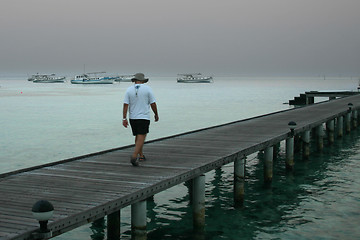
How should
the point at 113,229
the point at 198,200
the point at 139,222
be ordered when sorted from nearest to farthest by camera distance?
the point at 139,222, the point at 113,229, the point at 198,200

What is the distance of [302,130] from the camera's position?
17.2m

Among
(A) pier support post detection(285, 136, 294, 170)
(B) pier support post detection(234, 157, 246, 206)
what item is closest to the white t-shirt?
(B) pier support post detection(234, 157, 246, 206)

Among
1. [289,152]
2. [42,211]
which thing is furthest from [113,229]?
[289,152]

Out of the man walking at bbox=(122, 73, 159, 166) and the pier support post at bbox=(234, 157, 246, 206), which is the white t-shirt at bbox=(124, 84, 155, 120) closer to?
the man walking at bbox=(122, 73, 159, 166)

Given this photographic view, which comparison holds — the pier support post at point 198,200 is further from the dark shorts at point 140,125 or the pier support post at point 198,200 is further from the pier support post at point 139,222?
the pier support post at point 139,222

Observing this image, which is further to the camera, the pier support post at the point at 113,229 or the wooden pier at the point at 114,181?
the pier support post at the point at 113,229

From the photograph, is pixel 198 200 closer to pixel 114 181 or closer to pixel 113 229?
pixel 113 229

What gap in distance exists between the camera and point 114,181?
8445 mm

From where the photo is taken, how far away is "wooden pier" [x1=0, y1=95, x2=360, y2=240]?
6.40 m

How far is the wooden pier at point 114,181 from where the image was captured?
252 inches

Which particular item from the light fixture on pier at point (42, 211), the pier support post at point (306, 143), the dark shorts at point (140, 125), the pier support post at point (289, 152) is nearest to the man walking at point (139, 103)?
the dark shorts at point (140, 125)

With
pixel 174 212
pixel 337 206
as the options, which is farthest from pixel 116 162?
pixel 337 206

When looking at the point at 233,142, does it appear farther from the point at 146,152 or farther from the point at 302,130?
the point at 302,130

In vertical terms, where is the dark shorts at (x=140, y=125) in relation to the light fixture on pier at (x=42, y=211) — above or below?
above
